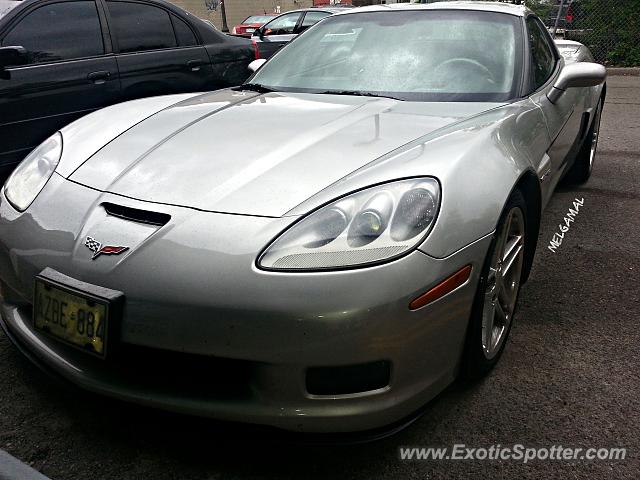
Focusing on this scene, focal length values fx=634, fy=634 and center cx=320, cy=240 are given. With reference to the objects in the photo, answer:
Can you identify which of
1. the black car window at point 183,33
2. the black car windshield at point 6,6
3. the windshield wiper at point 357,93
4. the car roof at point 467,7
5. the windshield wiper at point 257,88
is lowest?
the windshield wiper at point 257,88

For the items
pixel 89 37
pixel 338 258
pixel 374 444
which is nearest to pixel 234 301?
pixel 338 258

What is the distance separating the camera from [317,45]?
10.9ft

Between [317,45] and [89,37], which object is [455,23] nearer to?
[317,45]

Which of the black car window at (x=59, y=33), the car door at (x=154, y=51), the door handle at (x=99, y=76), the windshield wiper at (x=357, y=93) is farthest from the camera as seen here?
the car door at (x=154, y=51)

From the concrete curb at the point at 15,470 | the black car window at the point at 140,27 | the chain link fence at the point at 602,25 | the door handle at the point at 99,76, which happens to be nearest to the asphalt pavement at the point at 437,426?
the concrete curb at the point at 15,470

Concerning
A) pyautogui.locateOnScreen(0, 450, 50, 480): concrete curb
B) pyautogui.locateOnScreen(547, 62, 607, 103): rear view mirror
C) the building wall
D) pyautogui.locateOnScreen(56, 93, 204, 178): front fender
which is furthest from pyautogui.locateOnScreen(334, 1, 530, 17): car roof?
the building wall

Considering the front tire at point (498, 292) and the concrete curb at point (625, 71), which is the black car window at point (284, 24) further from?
the front tire at point (498, 292)

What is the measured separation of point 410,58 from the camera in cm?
288

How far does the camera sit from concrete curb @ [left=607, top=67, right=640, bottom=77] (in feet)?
36.4

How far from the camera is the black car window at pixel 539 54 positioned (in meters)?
3.01

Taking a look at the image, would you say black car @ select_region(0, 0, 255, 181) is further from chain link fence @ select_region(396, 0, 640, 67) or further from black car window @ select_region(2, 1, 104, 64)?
chain link fence @ select_region(396, 0, 640, 67)

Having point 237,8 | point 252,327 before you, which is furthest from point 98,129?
point 237,8

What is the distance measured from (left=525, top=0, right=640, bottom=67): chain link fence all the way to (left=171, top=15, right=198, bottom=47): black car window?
27.9ft

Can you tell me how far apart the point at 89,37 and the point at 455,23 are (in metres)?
2.54
